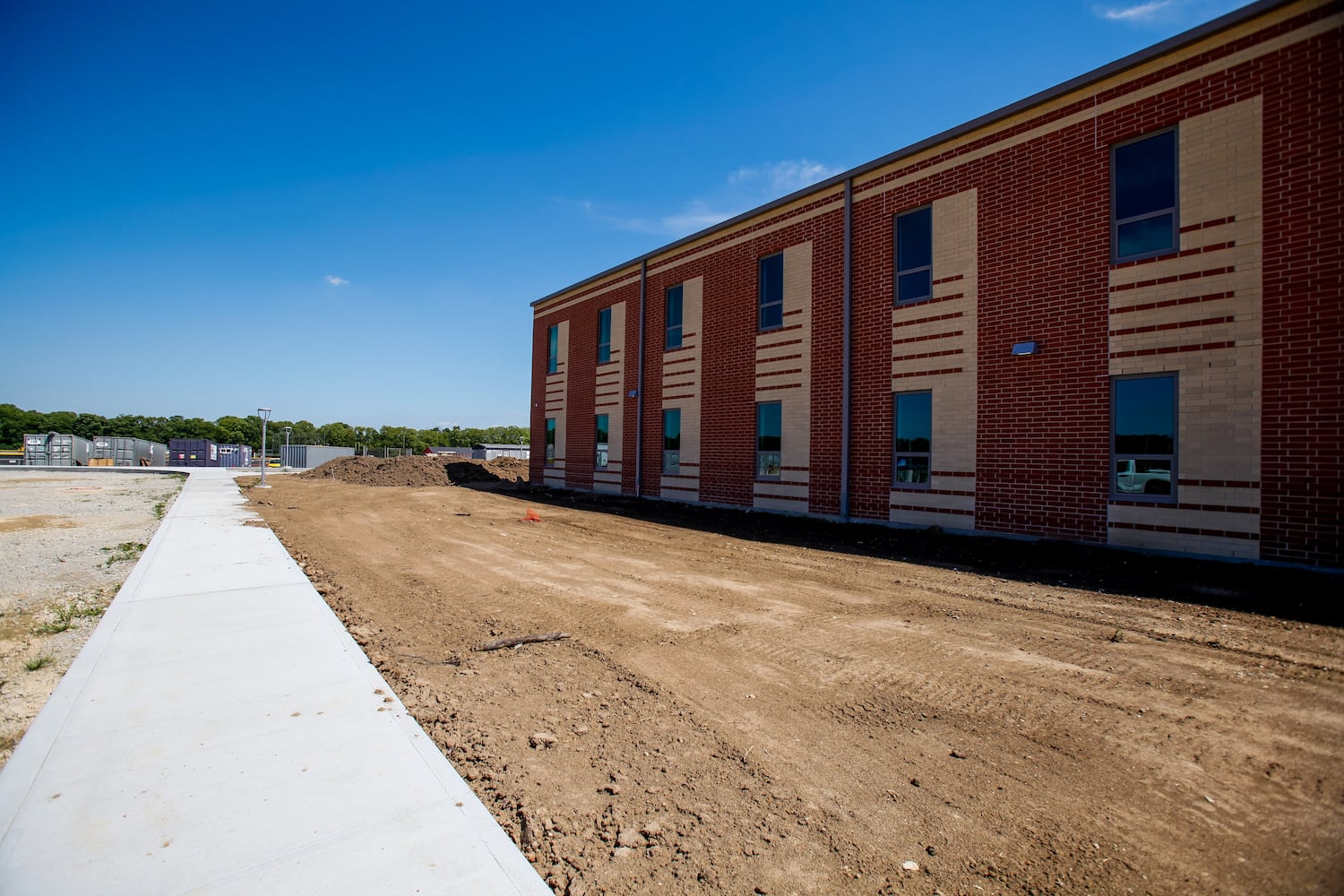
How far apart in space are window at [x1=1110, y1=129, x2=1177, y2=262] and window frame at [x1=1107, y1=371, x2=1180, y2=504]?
1.95 m

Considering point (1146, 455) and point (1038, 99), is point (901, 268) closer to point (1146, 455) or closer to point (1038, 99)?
point (1038, 99)

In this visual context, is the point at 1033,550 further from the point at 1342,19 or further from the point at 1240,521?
the point at 1342,19

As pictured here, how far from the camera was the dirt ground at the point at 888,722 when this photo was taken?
8.48ft

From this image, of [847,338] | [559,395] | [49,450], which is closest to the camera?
[847,338]

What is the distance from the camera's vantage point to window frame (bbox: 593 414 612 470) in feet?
73.0

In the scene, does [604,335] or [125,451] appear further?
[125,451]

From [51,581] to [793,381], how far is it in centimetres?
1365

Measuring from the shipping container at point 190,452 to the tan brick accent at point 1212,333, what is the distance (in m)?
71.2

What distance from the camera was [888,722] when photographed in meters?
3.85

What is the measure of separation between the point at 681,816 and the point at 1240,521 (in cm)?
998

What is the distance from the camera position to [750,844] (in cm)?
266

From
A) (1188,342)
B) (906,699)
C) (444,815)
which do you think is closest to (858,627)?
(906,699)

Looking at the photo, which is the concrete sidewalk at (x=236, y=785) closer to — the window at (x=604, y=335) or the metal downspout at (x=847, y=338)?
the metal downspout at (x=847, y=338)

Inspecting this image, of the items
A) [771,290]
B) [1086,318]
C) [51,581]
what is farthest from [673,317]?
[51,581]
